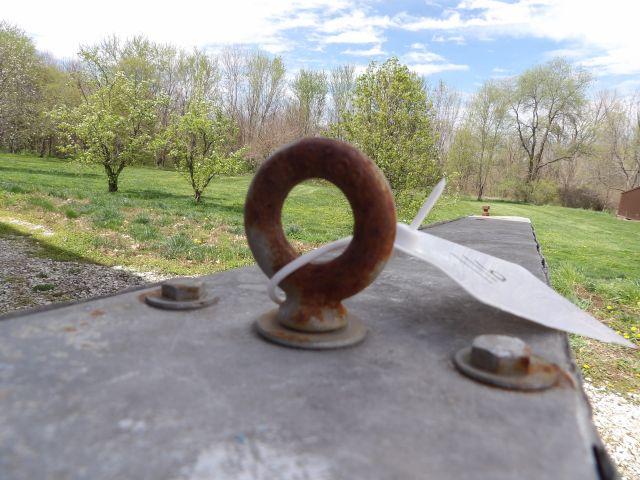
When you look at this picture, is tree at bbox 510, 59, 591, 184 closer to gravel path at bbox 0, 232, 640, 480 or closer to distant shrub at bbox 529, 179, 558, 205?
distant shrub at bbox 529, 179, 558, 205

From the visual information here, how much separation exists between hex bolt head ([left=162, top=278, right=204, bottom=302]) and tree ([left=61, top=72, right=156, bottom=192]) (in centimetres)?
1597

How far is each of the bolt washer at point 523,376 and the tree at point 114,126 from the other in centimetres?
1694

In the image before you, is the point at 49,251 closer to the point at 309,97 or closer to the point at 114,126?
the point at 114,126

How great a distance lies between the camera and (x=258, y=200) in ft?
5.38

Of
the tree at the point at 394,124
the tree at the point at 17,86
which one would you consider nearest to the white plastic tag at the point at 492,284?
the tree at the point at 394,124

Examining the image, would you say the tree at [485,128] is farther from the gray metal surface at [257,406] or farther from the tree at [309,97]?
the gray metal surface at [257,406]

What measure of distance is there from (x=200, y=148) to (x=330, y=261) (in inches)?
598

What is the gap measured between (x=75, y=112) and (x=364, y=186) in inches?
737

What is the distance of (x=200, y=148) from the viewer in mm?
15891

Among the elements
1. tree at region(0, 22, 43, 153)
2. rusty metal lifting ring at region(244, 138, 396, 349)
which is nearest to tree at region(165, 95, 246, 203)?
rusty metal lifting ring at region(244, 138, 396, 349)

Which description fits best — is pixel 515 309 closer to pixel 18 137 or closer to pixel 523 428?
pixel 523 428

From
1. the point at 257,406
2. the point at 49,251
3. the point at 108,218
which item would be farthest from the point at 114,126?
the point at 257,406

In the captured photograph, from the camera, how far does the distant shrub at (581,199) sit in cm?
3747

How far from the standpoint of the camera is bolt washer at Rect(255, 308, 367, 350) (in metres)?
1.46
